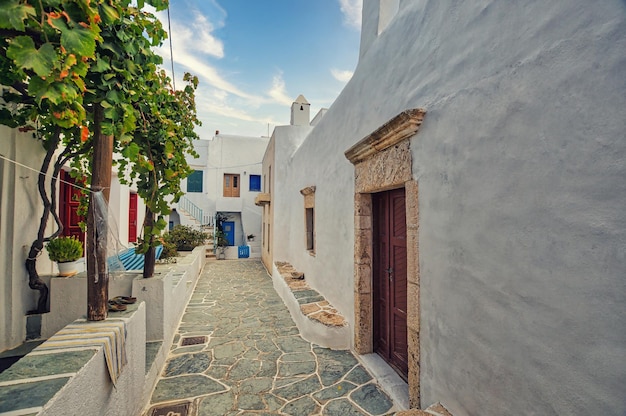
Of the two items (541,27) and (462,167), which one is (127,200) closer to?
(462,167)

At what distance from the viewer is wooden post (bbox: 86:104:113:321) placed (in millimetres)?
2465

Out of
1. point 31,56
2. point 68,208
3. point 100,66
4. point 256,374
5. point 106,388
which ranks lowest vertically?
point 256,374

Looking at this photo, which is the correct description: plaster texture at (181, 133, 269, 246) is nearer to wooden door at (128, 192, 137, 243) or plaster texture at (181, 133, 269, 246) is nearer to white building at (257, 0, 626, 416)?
wooden door at (128, 192, 137, 243)

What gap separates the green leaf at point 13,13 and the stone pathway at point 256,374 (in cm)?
322

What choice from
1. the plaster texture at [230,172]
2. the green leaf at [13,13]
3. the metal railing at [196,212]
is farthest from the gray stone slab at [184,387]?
the plaster texture at [230,172]

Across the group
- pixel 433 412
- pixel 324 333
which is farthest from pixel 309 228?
pixel 433 412

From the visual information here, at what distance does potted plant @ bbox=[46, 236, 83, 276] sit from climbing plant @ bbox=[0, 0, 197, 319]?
133 millimetres

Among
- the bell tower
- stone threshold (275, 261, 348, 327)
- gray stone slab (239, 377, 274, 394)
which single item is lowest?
gray stone slab (239, 377, 274, 394)

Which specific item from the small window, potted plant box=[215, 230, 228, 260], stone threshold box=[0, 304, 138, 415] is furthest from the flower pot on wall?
potted plant box=[215, 230, 228, 260]

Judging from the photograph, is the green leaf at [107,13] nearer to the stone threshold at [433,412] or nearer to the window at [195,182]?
the stone threshold at [433,412]

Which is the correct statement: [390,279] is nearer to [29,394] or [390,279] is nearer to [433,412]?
Result: [433,412]

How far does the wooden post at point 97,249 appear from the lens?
2465 millimetres

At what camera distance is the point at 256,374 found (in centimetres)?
358

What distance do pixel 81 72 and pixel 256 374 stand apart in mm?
3498
